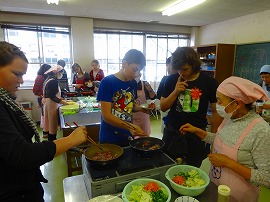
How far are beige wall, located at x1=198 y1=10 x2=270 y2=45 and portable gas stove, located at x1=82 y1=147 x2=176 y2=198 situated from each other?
409 centimetres

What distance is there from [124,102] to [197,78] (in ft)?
2.03

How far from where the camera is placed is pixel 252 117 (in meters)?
1.05

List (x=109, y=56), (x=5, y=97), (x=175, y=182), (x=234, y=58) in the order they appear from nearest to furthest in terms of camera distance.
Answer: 1. (x=5, y=97)
2. (x=175, y=182)
3. (x=234, y=58)
4. (x=109, y=56)

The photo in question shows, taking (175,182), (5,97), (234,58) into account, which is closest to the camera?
(5,97)

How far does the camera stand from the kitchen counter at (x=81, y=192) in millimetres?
995

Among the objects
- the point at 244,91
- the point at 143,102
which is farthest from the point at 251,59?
the point at 244,91

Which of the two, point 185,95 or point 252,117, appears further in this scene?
point 185,95

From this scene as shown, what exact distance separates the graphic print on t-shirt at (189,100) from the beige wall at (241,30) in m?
3.46

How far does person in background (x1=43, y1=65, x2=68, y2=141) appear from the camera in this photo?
2846 millimetres

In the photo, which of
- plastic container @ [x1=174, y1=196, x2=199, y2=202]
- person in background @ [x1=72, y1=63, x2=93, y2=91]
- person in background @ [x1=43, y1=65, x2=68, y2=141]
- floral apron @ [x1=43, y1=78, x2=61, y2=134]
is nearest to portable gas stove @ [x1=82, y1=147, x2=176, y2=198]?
plastic container @ [x1=174, y1=196, x2=199, y2=202]

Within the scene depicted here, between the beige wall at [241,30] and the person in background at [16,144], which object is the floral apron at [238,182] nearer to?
the person in background at [16,144]

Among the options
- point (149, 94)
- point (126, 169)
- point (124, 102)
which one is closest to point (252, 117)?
point (126, 169)

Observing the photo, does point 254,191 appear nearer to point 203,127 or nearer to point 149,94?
point 203,127

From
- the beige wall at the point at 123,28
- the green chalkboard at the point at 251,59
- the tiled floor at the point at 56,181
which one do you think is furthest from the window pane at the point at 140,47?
the tiled floor at the point at 56,181
